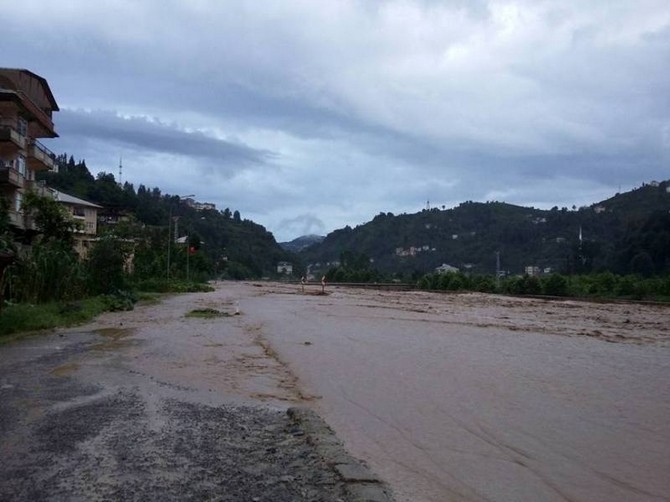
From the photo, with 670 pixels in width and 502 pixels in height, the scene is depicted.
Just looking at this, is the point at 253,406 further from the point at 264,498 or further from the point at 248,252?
the point at 248,252

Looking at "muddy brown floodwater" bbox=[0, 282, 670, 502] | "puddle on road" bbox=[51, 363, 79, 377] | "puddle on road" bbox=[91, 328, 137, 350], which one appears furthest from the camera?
"puddle on road" bbox=[91, 328, 137, 350]

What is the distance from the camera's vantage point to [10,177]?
3638 cm

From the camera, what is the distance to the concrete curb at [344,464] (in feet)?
18.2

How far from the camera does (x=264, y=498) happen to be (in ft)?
17.5

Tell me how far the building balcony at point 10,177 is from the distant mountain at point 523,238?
58.7m

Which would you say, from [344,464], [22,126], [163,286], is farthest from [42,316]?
[163,286]

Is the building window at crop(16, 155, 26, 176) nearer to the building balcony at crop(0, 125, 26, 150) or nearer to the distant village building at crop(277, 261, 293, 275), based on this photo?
the building balcony at crop(0, 125, 26, 150)

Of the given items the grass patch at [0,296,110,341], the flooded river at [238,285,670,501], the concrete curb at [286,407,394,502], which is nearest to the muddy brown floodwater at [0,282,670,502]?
the flooded river at [238,285,670,501]

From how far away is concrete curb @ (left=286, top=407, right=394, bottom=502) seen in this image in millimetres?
5547

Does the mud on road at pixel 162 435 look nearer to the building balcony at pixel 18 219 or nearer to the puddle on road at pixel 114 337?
the puddle on road at pixel 114 337

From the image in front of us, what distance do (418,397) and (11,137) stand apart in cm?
3306

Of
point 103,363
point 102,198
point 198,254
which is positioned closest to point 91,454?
point 103,363

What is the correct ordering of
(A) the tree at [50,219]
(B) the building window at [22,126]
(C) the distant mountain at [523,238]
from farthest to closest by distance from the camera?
1. (C) the distant mountain at [523,238]
2. (B) the building window at [22,126]
3. (A) the tree at [50,219]

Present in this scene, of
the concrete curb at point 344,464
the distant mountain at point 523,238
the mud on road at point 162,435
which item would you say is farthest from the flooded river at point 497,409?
the distant mountain at point 523,238
